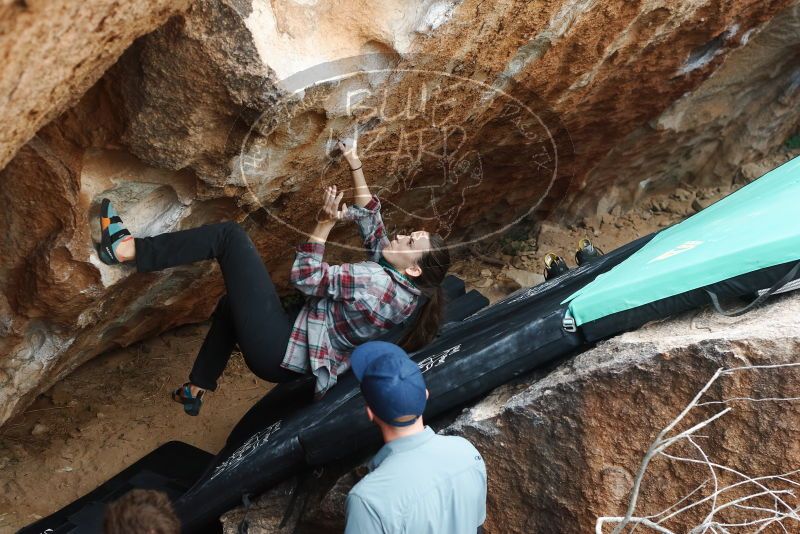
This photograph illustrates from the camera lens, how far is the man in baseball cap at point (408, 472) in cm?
180

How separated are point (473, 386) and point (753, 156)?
12.7ft

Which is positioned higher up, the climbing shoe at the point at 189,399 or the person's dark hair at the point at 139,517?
the climbing shoe at the point at 189,399

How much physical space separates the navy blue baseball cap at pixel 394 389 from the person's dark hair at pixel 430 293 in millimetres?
871

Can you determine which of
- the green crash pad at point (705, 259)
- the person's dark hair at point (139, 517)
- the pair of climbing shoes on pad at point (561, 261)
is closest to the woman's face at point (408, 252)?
the green crash pad at point (705, 259)

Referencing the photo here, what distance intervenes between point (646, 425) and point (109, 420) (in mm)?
2738

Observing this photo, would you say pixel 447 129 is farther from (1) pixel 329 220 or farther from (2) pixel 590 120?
(2) pixel 590 120

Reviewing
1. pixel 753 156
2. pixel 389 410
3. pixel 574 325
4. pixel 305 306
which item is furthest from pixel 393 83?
pixel 753 156

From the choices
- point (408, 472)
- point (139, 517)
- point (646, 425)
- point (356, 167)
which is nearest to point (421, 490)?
point (408, 472)

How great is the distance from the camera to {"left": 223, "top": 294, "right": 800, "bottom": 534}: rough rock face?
1.94m

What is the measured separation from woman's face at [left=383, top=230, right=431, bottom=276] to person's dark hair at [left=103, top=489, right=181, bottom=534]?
1096mm

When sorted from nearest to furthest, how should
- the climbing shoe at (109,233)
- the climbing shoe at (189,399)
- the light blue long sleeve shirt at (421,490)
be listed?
1. the light blue long sleeve shirt at (421,490)
2. the climbing shoe at (109,233)
3. the climbing shoe at (189,399)

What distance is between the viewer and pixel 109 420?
153 inches

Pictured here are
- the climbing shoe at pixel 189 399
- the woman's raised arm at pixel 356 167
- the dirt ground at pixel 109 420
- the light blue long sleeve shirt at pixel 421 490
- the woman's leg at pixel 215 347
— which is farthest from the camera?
the dirt ground at pixel 109 420

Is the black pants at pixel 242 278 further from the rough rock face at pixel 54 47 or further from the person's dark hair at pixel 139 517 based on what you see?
the rough rock face at pixel 54 47
